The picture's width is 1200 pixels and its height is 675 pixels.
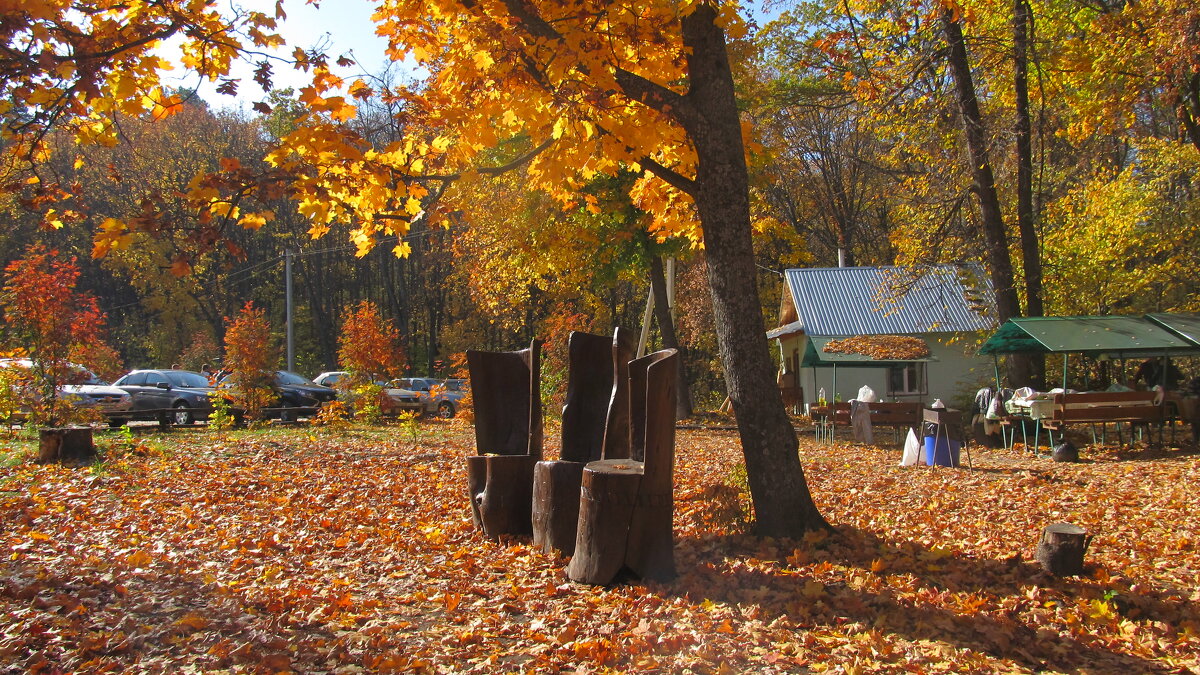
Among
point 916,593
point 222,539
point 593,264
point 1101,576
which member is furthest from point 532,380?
point 593,264

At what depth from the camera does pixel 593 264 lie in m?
22.5

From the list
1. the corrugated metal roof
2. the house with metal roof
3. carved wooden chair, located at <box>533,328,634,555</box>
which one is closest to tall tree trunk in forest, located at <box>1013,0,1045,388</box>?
the house with metal roof

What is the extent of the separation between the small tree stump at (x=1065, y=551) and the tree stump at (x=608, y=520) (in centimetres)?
284

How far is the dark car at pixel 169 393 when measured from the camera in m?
21.1

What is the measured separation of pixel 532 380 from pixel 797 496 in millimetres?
2367

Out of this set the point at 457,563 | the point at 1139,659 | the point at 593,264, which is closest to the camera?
the point at 1139,659

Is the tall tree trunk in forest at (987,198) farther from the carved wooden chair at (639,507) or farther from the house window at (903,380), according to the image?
the carved wooden chair at (639,507)

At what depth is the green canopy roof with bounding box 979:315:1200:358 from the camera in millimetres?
13586

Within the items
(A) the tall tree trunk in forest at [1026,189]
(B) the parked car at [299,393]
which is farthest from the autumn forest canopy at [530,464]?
(B) the parked car at [299,393]

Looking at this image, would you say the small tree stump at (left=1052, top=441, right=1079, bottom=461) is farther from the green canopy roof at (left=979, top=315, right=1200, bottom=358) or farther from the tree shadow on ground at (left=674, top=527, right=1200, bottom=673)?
the tree shadow on ground at (left=674, top=527, right=1200, bottom=673)

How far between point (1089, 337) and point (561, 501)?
11516 mm

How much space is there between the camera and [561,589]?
5508mm

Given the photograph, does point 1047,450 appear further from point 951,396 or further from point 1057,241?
point 951,396

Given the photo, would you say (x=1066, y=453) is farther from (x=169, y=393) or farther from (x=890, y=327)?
(x=169, y=393)
